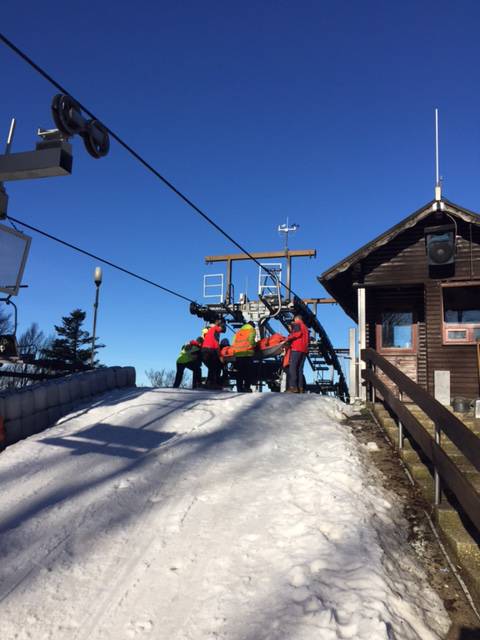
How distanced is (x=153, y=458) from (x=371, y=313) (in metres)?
8.56

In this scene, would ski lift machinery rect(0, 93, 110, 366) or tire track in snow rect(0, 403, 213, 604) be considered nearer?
tire track in snow rect(0, 403, 213, 604)

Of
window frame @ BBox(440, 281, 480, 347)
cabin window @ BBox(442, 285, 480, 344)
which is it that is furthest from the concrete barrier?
cabin window @ BBox(442, 285, 480, 344)

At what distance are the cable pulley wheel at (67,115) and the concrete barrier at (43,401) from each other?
3493 millimetres

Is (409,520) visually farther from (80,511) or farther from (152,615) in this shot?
(80,511)

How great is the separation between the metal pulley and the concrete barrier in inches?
134

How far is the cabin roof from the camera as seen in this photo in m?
11.4

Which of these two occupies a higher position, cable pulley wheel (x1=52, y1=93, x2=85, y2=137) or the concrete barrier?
cable pulley wheel (x1=52, y1=93, x2=85, y2=137)

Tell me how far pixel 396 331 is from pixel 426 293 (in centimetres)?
143

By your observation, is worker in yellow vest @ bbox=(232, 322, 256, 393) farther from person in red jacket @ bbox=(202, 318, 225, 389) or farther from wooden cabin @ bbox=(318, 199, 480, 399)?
wooden cabin @ bbox=(318, 199, 480, 399)

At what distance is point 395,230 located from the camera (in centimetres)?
1190

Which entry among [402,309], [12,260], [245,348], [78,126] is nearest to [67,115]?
[78,126]

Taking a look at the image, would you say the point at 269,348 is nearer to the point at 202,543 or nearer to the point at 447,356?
the point at 447,356

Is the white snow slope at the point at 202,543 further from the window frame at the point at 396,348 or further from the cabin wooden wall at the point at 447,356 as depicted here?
the window frame at the point at 396,348

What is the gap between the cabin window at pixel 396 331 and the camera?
12.7 metres
